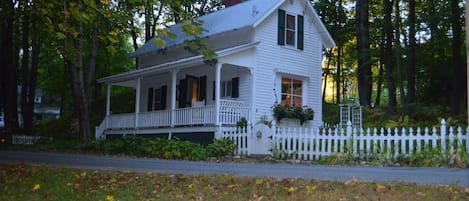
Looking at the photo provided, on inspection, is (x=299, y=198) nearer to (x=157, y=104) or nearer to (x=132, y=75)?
(x=132, y=75)

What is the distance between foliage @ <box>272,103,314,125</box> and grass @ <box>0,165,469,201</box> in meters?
10.7

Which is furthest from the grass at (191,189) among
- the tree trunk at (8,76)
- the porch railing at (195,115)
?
the tree trunk at (8,76)

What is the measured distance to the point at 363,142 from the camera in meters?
13.6

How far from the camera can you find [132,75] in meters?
22.0

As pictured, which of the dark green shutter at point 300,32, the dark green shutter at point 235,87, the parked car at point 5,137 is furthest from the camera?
the parked car at point 5,137

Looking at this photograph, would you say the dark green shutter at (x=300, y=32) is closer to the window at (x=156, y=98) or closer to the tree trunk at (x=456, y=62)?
the tree trunk at (x=456, y=62)

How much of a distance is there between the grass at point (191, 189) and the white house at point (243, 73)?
9157 millimetres

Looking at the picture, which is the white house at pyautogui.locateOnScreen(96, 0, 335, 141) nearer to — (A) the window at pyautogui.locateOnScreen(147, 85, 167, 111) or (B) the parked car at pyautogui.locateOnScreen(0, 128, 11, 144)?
(A) the window at pyautogui.locateOnScreen(147, 85, 167, 111)

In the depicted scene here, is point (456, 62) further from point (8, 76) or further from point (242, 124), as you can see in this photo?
point (8, 76)

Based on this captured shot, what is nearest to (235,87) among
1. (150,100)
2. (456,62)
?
(150,100)

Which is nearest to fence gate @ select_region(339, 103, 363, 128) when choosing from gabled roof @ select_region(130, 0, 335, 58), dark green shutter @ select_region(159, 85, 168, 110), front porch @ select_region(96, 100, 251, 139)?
gabled roof @ select_region(130, 0, 335, 58)

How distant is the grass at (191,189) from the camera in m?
6.72

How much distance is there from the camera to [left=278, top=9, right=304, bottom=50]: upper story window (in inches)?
812

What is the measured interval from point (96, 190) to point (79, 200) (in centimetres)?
62
